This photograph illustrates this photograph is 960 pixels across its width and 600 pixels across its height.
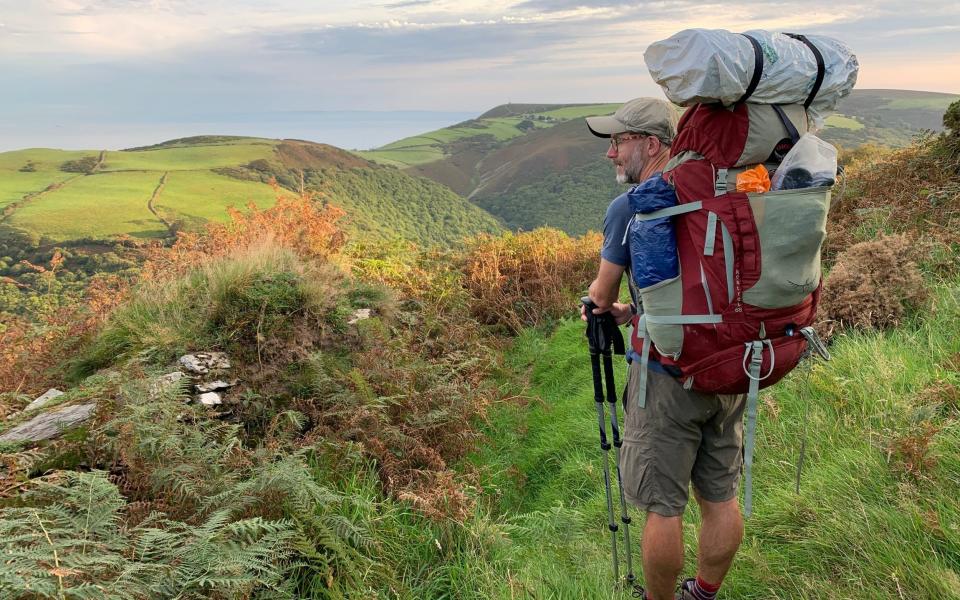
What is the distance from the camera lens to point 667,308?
2.18 metres

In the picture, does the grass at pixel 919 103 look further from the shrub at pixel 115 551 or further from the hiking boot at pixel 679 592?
the shrub at pixel 115 551

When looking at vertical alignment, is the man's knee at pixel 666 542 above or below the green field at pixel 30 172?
below

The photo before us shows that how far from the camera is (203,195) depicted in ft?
154

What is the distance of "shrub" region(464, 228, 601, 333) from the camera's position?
372 inches

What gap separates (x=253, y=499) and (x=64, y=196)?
2204 inches

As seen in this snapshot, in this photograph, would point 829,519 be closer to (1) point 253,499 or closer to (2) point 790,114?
(2) point 790,114

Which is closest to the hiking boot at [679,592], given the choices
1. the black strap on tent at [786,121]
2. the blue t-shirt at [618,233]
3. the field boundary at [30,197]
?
the blue t-shirt at [618,233]

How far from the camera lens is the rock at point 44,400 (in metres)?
4.45

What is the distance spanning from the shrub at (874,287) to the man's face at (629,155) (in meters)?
3.41

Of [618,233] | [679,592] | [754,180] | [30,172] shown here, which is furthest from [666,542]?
[30,172]

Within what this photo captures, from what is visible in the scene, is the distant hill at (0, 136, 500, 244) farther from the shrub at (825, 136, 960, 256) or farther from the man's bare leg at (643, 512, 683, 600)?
the man's bare leg at (643, 512, 683, 600)

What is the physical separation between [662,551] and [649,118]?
1.96 metres

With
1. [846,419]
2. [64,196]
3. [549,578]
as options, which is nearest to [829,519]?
[846,419]

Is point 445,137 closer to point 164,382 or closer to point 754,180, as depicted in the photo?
point 164,382
